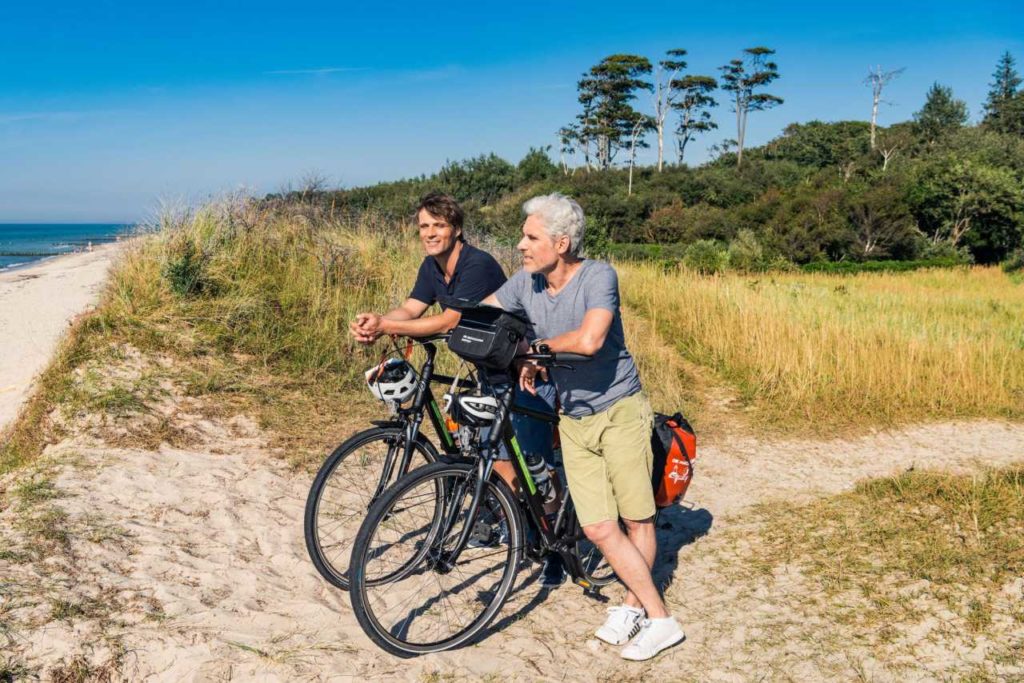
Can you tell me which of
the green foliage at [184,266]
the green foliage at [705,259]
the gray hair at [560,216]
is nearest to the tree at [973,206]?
the green foliage at [705,259]

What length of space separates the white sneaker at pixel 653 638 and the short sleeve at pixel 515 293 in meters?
1.53

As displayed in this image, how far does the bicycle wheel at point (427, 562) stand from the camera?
10.3 ft

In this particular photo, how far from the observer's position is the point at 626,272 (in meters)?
15.5

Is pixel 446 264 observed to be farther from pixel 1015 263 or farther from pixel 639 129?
pixel 639 129

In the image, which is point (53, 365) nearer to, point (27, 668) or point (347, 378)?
point (347, 378)

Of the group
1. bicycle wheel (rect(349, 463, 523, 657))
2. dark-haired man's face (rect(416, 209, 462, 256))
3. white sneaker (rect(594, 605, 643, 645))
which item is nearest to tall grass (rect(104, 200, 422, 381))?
dark-haired man's face (rect(416, 209, 462, 256))

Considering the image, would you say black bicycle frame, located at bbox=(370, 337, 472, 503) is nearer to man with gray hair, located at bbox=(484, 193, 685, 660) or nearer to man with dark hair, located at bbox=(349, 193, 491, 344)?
man with dark hair, located at bbox=(349, 193, 491, 344)

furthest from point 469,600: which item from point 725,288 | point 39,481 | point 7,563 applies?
point 725,288

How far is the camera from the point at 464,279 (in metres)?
4.12

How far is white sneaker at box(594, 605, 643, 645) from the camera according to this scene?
3533 mm

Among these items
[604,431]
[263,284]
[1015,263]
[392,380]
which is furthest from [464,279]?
[1015,263]

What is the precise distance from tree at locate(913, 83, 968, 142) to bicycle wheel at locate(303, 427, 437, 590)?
6068cm

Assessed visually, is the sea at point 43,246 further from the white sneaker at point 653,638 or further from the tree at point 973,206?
the tree at point 973,206

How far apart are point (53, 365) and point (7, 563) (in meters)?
3.87
